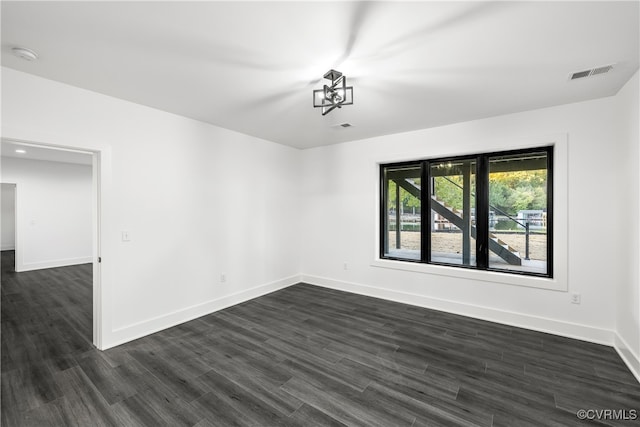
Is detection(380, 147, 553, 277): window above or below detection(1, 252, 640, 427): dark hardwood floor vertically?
above

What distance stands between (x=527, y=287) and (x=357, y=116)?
3.06 m

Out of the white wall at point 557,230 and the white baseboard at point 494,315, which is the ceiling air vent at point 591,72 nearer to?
the white wall at point 557,230

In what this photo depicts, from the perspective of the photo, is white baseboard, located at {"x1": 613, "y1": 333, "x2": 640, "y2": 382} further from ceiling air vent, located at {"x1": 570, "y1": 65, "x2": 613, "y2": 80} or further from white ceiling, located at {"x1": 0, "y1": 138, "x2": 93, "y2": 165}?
white ceiling, located at {"x1": 0, "y1": 138, "x2": 93, "y2": 165}

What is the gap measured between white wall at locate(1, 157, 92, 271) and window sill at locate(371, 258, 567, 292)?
7.95 metres

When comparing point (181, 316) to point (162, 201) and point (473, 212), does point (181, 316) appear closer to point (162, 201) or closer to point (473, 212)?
point (162, 201)

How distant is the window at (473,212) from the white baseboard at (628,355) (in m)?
0.86

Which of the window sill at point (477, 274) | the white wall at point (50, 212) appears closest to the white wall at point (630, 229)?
the window sill at point (477, 274)

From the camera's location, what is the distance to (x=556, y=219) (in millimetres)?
3262

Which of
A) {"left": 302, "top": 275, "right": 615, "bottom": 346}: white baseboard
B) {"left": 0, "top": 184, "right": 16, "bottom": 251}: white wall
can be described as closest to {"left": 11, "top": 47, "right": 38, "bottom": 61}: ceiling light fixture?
{"left": 302, "top": 275, "right": 615, "bottom": 346}: white baseboard

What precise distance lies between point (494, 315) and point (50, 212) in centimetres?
994

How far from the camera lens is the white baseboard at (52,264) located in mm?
6379

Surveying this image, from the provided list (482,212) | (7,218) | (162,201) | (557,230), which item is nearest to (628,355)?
(557,230)

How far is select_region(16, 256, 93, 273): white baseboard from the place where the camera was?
6379 millimetres

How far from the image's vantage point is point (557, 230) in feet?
10.7
